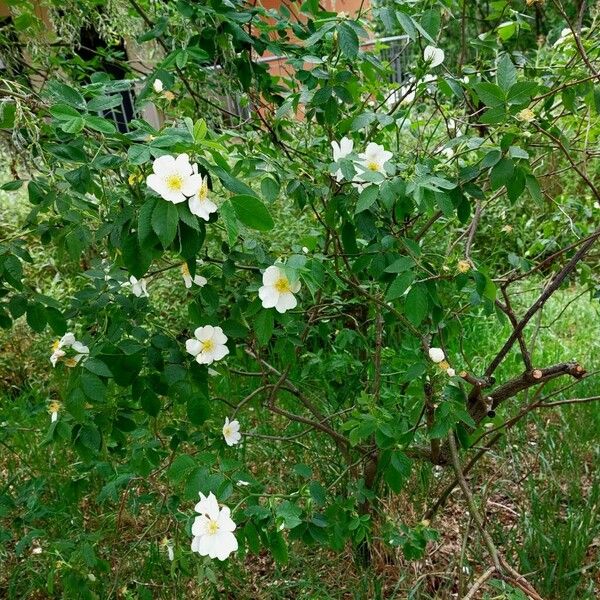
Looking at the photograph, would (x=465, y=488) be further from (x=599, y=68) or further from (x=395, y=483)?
(x=599, y=68)

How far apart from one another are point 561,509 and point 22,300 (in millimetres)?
1676

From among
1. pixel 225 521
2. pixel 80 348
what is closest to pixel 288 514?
pixel 225 521

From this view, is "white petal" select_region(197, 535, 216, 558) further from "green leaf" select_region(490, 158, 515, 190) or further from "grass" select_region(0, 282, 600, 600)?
"green leaf" select_region(490, 158, 515, 190)

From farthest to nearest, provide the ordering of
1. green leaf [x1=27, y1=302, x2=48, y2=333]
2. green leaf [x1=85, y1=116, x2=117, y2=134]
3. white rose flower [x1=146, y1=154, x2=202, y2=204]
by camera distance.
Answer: green leaf [x1=27, y1=302, x2=48, y2=333] → green leaf [x1=85, y1=116, x2=117, y2=134] → white rose flower [x1=146, y1=154, x2=202, y2=204]

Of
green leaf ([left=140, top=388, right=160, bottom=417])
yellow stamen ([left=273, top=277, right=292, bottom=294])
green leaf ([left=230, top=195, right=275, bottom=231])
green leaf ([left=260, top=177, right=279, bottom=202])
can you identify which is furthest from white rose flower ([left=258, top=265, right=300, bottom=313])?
green leaf ([left=140, top=388, right=160, bottom=417])

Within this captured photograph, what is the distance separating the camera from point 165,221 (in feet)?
2.97

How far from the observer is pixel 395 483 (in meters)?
1.40

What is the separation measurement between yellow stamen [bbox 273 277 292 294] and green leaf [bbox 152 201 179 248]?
33cm

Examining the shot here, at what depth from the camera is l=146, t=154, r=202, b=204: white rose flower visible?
2.95 feet

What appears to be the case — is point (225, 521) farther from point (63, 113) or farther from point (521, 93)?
point (521, 93)

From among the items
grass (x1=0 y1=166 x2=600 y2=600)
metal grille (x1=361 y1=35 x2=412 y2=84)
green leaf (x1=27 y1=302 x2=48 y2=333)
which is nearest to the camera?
green leaf (x1=27 y1=302 x2=48 y2=333)

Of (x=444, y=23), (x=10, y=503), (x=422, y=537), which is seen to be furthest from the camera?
(x=444, y=23)

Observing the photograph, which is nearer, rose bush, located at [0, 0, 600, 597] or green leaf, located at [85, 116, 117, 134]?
green leaf, located at [85, 116, 117, 134]

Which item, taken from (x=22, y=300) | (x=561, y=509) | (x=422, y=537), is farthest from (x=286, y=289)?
(x=561, y=509)
